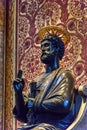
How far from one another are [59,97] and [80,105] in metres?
0.19

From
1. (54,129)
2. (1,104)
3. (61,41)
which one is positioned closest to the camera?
(54,129)

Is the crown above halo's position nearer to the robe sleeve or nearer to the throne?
the robe sleeve

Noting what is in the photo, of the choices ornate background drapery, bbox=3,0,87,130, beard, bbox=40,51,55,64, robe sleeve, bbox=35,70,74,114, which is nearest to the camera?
robe sleeve, bbox=35,70,74,114

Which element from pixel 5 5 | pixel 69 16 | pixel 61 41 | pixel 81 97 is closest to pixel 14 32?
pixel 5 5

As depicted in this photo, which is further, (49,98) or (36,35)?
(36,35)

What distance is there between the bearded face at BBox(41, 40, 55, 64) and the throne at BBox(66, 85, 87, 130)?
302 millimetres

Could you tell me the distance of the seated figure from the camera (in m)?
3.12

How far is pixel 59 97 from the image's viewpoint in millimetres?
3129

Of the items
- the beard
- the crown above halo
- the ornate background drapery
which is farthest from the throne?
the ornate background drapery

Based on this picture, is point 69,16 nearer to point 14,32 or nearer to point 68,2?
point 68,2

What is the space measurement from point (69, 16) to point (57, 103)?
135cm

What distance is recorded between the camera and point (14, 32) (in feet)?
15.1

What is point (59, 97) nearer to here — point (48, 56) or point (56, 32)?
point (48, 56)

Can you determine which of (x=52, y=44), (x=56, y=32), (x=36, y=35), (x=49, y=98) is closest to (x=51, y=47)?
(x=52, y=44)
